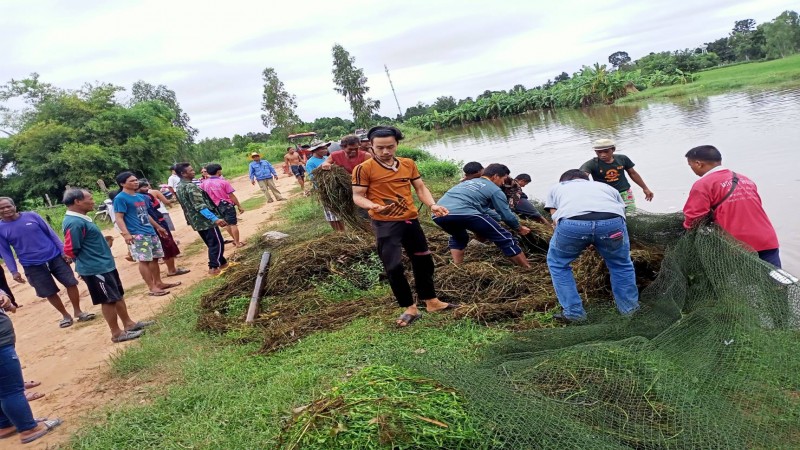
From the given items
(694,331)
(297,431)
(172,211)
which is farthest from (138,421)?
(172,211)

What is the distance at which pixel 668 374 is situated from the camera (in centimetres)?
247

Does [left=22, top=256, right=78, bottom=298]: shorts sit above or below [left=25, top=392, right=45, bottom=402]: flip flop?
above

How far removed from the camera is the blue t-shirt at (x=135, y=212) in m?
5.97

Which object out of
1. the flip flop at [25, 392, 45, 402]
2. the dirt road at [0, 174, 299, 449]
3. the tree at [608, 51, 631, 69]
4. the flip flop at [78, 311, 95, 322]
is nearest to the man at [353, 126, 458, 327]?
Answer: the dirt road at [0, 174, 299, 449]

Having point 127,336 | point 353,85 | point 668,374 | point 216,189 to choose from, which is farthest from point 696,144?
point 353,85

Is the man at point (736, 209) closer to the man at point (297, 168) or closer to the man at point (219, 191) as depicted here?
the man at point (219, 191)

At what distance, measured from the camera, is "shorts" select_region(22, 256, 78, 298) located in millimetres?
5732

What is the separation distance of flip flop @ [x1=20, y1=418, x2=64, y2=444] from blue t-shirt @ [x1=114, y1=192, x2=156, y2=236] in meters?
2.92

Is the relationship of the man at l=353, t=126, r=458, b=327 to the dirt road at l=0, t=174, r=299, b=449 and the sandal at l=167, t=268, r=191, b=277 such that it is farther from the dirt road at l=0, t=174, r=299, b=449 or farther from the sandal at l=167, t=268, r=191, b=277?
the sandal at l=167, t=268, r=191, b=277

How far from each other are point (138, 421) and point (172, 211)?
47.3ft

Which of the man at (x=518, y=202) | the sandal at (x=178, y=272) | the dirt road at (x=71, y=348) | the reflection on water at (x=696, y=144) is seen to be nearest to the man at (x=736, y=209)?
the reflection on water at (x=696, y=144)

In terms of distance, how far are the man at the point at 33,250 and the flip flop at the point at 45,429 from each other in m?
2.43

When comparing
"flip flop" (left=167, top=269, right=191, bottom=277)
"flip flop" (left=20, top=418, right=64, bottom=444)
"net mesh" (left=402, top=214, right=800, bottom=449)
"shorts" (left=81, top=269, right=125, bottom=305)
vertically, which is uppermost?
"shorts" (left=81, top=269, right=125, bottom=305)

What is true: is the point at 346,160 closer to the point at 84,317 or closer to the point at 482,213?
the point at 482,213
